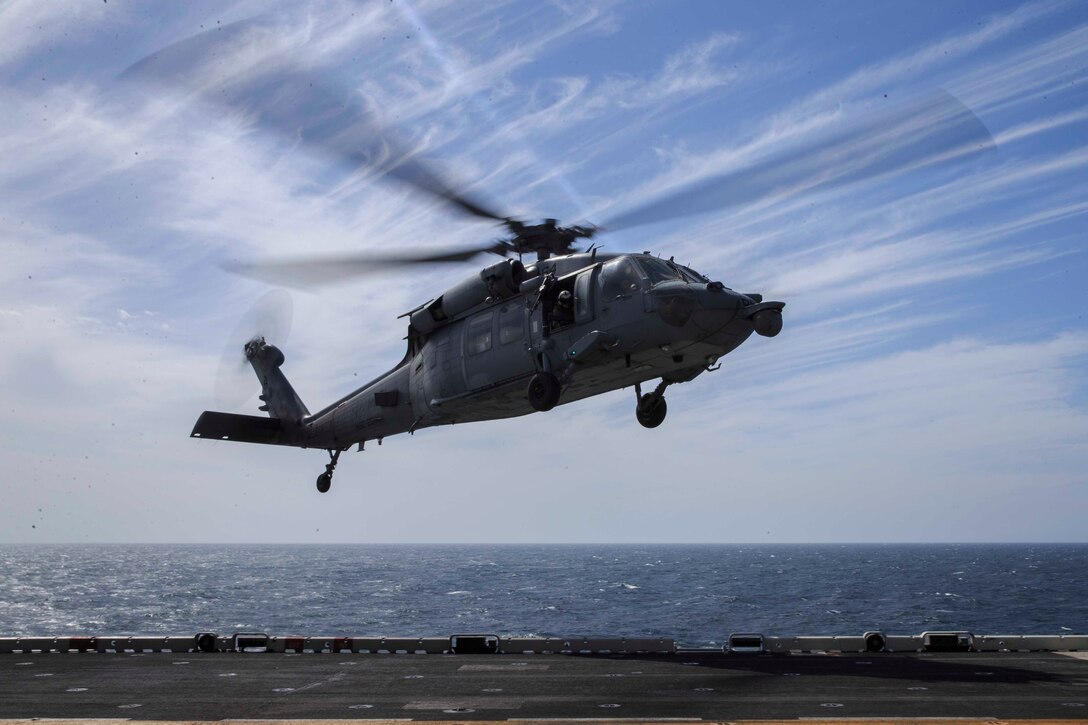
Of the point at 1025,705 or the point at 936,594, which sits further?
the point at 936,594

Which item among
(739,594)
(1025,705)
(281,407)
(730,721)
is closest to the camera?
(730,721)

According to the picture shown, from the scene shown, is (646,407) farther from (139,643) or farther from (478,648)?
(139,643)

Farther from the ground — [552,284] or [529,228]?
[529,228]

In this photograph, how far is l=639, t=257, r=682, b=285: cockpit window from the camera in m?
20.0

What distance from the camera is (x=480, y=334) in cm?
2252

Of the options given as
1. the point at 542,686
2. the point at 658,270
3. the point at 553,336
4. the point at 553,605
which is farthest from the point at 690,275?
the point at 553,605

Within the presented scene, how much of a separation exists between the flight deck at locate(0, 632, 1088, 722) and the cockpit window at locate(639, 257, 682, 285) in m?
8.35

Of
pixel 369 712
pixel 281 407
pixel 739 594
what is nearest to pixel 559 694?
pixel 369 712

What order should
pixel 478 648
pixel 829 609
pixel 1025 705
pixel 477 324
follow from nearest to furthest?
pixel 1025 705 → pixel 477 324 → pixel 478 648 → pixel 829 609

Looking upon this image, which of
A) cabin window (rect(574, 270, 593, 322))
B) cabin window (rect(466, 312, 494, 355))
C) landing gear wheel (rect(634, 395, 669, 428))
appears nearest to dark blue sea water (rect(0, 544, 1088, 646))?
landing gear wheel (rect(634, 395, 669, 428))

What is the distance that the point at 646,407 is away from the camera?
22.5 m

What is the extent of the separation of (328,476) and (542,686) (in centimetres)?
1012

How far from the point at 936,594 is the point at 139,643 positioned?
99.0 m

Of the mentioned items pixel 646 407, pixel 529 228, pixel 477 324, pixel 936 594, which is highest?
pixel 529 228
